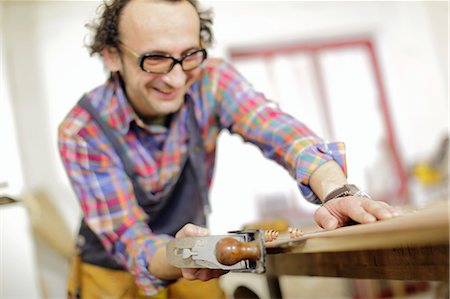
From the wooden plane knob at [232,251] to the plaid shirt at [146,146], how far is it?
0.75ft

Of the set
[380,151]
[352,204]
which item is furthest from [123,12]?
[380,151]

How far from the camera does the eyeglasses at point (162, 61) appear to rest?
2.17 feet

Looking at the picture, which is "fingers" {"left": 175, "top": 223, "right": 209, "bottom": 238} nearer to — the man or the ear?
the man

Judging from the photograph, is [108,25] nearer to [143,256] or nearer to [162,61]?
[162,61]

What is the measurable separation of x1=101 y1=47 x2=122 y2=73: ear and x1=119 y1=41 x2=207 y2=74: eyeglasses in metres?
0.02

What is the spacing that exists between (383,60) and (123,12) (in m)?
2.53

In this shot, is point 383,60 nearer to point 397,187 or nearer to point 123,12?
point 397,187

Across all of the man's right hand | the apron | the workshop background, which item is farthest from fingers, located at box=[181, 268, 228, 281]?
the workshop background

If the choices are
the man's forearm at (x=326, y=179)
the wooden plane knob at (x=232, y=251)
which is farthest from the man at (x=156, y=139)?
the wooden plane knob at (x=232, y=251)

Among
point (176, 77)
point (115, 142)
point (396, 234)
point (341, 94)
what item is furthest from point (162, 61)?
point (341, 94)

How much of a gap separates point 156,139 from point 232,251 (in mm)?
405

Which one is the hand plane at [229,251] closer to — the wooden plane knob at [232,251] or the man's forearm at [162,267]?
the wooden plane knob at [232,251]

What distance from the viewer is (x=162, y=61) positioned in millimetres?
667

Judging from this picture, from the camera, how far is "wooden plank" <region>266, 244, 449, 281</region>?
0.40 m
